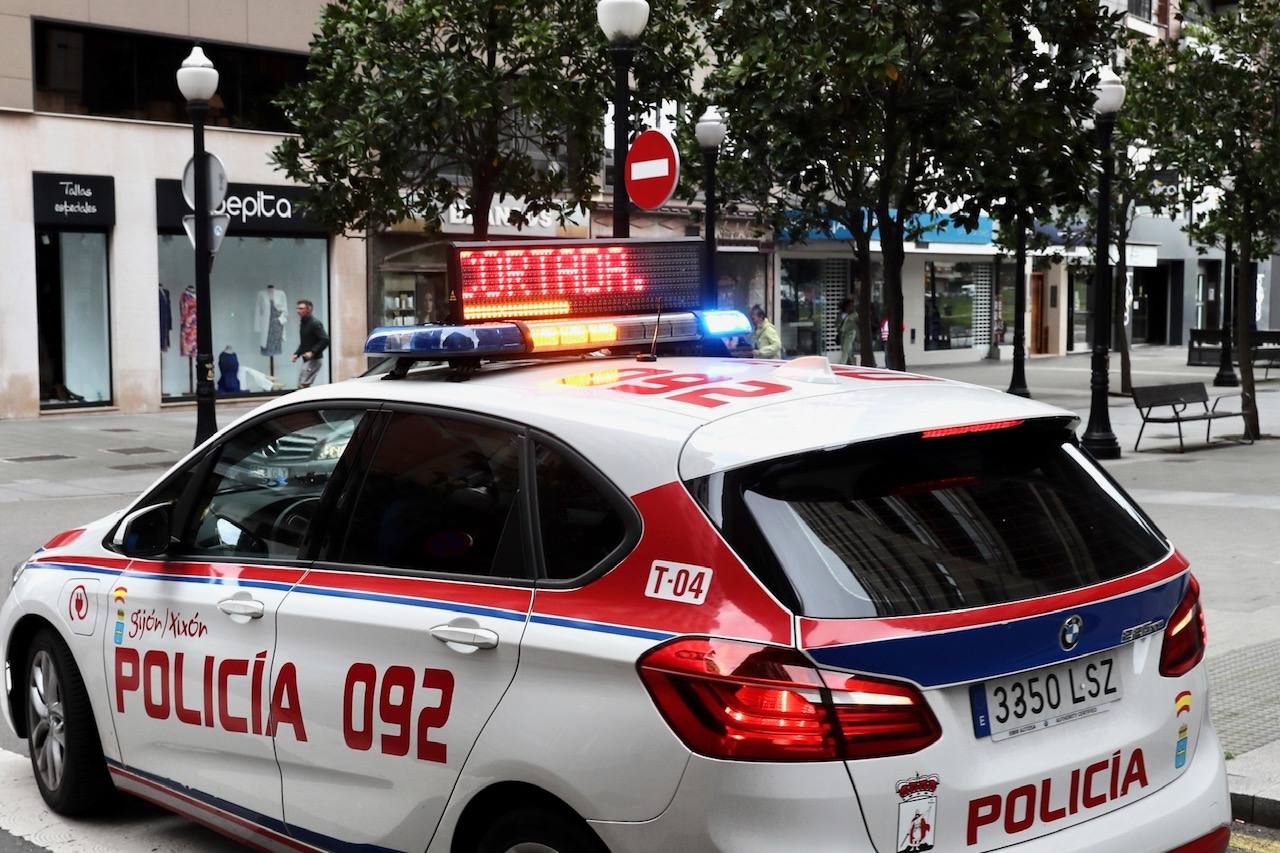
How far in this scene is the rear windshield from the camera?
125 inches

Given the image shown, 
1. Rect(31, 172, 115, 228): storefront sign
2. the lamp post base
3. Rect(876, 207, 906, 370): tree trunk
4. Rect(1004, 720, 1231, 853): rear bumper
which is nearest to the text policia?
Rect(1004, 720, 1231, 853): rear bumper

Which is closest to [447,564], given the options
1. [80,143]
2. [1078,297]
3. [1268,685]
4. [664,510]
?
[664,510]

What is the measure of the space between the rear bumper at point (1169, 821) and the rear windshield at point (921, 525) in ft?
1.67

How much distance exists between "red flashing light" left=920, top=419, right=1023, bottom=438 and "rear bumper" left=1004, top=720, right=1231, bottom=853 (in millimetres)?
905

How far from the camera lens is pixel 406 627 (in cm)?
370

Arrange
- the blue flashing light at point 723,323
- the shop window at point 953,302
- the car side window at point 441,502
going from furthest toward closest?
the shop window at point 953,302, the blue flashing light at point 723,323, the car side window at point 441,502

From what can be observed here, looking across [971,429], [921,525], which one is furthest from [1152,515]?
[921,525]

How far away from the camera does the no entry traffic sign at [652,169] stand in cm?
1174

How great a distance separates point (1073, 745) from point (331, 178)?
16.7 metres

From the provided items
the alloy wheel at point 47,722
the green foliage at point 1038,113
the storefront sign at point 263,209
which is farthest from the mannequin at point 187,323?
the alloy wheel at point 47,722

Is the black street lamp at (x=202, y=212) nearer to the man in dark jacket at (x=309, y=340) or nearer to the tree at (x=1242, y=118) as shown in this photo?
the man in dark jacket at (x=309, y=340)

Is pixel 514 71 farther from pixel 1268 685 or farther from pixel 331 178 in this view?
pixel 1268 685

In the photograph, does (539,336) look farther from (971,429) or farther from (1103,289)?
(1103,289)

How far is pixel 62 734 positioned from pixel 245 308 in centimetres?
2237
